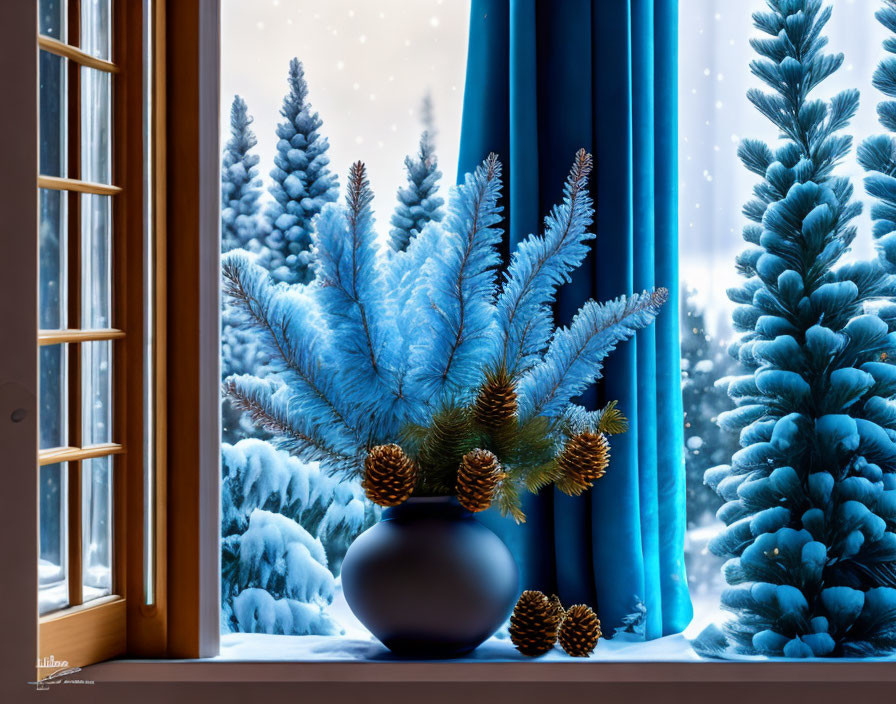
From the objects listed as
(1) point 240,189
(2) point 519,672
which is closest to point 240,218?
(1) point 240,189

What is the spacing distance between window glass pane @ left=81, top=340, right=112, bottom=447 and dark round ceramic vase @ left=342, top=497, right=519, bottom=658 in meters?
0.41

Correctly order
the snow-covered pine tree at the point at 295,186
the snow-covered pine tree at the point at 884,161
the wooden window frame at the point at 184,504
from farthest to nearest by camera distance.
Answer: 1. the snow-covered pine tree at the point at 295,186
2. the snow-covered pine tree at the point at 884,161
3. the wooden window frame at the point at 184,504

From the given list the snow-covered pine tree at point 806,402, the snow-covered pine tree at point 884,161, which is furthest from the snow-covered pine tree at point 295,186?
the snow-covered pine tree at point 884,161

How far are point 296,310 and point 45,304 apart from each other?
1.11 ft

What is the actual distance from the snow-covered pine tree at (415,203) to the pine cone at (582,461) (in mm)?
456

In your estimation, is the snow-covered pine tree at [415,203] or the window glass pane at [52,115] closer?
the window glass pane at [52,115]

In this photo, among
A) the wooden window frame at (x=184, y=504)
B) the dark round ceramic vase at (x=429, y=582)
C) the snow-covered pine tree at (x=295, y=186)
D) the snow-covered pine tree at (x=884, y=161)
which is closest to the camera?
the wooden window frame at (x=184, y=504)

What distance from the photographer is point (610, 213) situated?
121cm

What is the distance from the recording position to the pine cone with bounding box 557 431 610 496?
3.53 ft

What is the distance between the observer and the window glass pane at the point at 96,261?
3.46 feet

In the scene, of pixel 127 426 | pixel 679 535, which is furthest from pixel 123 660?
pixel 679 535

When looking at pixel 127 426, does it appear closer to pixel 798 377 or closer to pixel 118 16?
pixel 118 16

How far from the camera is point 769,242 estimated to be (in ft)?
3.77

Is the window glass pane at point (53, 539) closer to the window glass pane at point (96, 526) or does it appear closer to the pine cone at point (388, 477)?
the window glass pane at point (96, 526)
